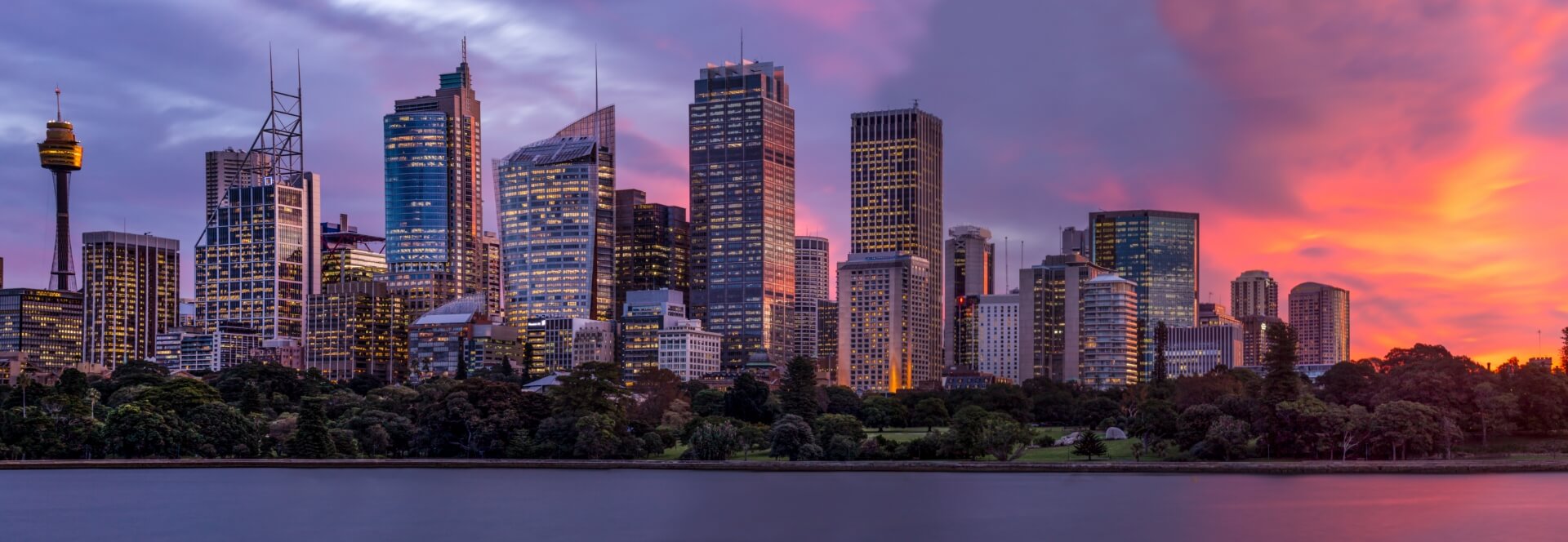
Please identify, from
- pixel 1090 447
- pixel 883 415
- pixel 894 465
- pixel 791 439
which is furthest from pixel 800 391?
pixel 1090 447

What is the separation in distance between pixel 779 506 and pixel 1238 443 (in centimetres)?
4005

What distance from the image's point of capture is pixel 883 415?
175875 mm

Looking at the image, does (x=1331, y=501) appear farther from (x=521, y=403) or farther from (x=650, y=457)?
(x=521, y=403)

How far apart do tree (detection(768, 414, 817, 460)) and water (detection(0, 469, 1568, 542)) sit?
473 cm

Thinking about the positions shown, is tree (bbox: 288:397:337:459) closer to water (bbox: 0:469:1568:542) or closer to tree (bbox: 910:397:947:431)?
water (bbox: 0:469:1568:542)

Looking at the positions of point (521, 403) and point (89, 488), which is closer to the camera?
point (89, 488)

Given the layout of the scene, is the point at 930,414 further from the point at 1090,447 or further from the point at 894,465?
the point at 894,465

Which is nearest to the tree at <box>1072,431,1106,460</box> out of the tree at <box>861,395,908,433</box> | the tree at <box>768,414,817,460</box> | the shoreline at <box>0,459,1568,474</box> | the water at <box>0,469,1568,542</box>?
the shoreline at <box>0,459,1568,474</box>

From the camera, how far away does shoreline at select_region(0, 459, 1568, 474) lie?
115188 mm

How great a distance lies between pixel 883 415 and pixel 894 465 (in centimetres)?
5187

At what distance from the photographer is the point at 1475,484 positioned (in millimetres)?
107688

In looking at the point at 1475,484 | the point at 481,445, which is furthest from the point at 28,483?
the point at 1475,484

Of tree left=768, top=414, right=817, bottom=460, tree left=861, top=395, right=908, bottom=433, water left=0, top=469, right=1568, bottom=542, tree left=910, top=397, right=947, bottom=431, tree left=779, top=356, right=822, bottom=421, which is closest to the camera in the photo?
water left=0, top=469, right=1568, bottom=542

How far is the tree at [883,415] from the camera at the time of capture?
6919 inches
